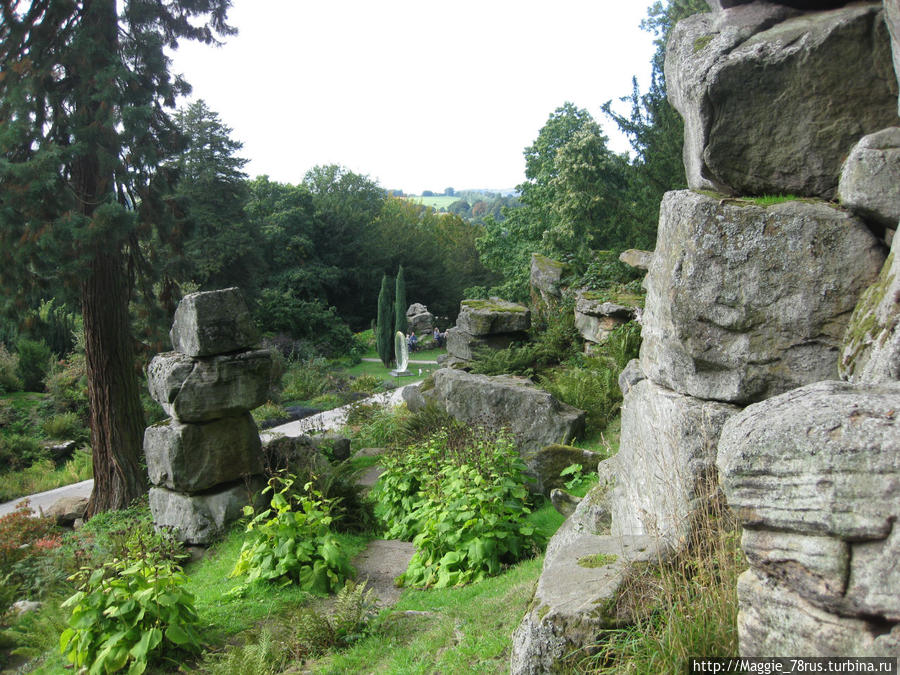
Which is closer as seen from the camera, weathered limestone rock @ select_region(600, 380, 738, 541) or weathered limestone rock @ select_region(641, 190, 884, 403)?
weathered limestone rock @ select_region(641, 190, 884, 403)

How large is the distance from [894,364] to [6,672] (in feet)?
23.4

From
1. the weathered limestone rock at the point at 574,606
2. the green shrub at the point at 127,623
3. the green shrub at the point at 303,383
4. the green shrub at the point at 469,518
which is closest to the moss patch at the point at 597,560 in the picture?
the weathered limestone rock at the point at 574,606

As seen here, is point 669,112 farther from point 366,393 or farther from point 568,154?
point 366,393

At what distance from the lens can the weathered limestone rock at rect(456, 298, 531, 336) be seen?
14.2m

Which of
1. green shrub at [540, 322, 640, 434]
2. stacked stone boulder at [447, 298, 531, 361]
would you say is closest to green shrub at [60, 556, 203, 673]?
green shrub at [540, 322, 640, 434]

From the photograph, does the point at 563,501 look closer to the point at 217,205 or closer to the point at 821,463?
the point at 821,463

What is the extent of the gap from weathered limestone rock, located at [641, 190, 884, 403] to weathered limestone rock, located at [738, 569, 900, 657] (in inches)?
51.0

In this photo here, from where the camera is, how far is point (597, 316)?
12398mm

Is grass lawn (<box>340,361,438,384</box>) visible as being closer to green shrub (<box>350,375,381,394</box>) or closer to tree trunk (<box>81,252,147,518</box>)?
green shrub (<box>350,375,381,394</box>)

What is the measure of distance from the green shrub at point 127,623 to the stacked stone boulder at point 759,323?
111 inches

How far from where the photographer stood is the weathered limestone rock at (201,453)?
7402 millimetres

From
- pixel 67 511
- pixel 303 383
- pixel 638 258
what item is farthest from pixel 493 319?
pixel 67 511

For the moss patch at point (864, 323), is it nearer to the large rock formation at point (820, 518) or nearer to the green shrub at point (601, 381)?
the large rock formation at point (820, 518)

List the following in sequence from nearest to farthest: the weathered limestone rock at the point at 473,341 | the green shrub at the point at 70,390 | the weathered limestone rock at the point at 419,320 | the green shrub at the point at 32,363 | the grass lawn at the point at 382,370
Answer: the weathered limestone rock at the point at 473,341, the green shrub at the point at 70,390, the green shrub at the point at 32,363, the grass lawn at the point at 382,370, the weathered limestone rock at the point at 419,320
